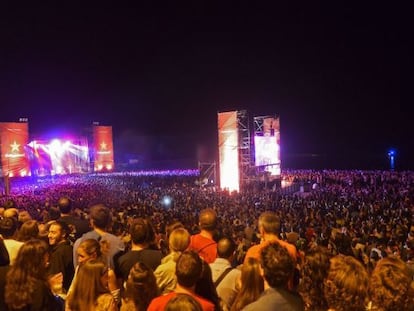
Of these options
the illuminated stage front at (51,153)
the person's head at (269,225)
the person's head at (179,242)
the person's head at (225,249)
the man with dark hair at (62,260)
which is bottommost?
the man with dark hair at (62,260)

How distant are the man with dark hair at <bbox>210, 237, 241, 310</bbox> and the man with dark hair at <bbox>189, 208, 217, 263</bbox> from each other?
0.48 metres

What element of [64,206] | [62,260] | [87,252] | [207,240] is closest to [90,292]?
[87,252]

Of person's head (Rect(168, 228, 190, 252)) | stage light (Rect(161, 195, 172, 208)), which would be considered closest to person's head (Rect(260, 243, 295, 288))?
person's head (Rect(168, 228, 190, 252))

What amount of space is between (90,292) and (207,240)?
1.53m

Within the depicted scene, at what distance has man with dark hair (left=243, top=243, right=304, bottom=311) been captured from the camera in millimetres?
2514

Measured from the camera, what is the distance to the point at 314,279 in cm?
272

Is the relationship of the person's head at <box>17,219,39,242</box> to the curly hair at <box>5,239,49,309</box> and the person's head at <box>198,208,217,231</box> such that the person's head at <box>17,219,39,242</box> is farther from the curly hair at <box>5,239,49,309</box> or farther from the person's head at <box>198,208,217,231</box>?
the person's head at <box>198,208,217,231</box>

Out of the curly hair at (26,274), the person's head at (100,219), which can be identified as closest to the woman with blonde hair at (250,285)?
the curly hair at (26,274)

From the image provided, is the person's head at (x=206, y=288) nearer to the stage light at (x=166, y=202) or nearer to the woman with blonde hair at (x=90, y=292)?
the woman with blonde hair at (x=90, y=292)

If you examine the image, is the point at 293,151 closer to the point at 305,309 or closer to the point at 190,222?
the point at 190,222

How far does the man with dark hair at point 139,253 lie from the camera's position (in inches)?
→ 144

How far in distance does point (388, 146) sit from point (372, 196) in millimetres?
48474

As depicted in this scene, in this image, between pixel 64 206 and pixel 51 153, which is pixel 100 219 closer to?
pixel 64 206

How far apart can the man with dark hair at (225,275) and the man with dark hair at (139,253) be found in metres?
0.54
